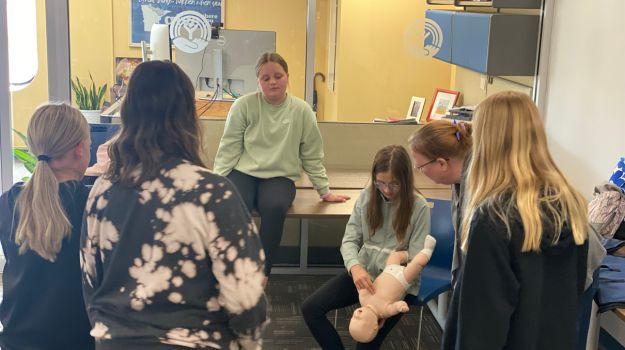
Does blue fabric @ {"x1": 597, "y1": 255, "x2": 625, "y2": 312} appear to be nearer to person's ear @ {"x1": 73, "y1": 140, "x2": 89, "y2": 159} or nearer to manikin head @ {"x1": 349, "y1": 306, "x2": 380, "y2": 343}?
manikin head @ {"x1": 349, "y1": 306, "x2": 380, "y2": 343}

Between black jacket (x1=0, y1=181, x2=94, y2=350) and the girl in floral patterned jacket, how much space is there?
39 centimetres

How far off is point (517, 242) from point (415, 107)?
3.09 metres

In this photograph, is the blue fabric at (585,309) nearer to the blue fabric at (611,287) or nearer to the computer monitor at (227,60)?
the blue fabric at (611,287)

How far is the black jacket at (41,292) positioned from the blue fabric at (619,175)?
93.3 inches

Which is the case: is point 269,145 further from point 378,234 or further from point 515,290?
point 515,290

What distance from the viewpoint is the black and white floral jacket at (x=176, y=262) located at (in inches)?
66.1

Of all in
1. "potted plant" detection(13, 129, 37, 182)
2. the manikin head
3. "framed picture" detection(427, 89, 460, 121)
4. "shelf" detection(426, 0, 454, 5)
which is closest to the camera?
the manikin head

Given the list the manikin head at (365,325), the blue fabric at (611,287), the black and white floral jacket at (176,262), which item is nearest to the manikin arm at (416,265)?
the manikin head at (365,325)

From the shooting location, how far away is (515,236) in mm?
1857

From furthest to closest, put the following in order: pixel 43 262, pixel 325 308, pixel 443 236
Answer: pixel 443 236, pixel 325 308, pixel 43 262

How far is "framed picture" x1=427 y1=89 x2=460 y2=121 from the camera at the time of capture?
4867 millimetres

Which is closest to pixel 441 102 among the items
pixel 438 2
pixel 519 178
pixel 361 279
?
pixel 438 2

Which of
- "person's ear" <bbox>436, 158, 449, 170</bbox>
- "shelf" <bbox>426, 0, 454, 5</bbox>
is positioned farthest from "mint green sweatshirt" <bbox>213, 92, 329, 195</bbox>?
"shelf" <bbox>426, 0, 454, 5</bbox>

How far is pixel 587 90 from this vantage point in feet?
12.9
